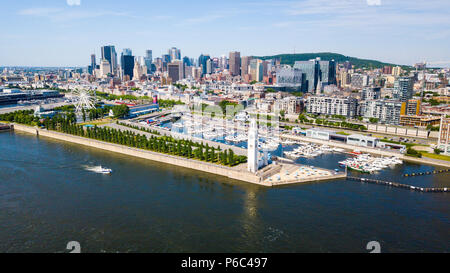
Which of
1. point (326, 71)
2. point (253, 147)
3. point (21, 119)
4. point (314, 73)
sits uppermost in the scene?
point (326, 71)

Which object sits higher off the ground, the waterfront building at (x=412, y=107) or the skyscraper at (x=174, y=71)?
the skyscraper at (x=174, y=71)

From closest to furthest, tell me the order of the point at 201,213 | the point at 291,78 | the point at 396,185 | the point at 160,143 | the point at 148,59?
the point at 201,213 < the point at 396,185 < the point at 160,143 < the point at 291,78 < the point at 148,59

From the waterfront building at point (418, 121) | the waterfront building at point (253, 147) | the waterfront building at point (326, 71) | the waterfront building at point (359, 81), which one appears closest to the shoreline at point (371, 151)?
the waterfront building at point (418, 121)

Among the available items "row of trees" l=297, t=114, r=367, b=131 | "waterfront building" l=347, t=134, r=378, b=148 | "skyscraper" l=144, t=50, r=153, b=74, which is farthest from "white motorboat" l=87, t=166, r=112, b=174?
"skyscraper" l=144, t=50, r=153, b=74

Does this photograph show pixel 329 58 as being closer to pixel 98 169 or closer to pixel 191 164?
pixel 191 164

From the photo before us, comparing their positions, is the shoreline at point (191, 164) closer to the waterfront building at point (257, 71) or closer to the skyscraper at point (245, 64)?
the waterfront building at point (257, 71)

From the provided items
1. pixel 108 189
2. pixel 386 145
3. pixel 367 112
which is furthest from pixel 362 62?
pixel 108 189

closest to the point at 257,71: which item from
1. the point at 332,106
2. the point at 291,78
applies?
the point at 291,78
